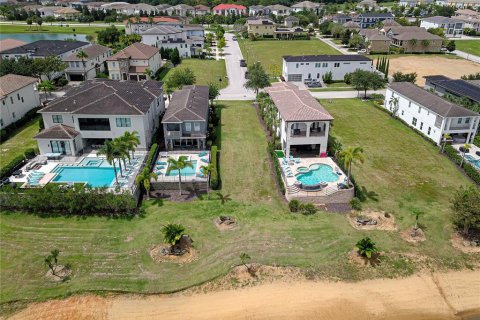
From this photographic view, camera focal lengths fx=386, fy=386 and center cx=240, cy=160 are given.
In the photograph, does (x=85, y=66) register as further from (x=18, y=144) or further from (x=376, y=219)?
(x=376, y=219)

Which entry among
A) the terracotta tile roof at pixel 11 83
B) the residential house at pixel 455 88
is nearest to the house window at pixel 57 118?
the terracotta tile roof at pixel 11 83

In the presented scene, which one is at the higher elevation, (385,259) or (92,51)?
(92,51)

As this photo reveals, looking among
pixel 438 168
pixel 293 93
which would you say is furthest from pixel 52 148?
pixel 438 168

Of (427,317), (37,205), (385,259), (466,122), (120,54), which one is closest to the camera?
(427,317)

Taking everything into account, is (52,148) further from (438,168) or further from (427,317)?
(438,168)

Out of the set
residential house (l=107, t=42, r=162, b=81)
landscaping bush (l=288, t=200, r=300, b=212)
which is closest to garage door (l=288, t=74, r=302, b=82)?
residential house (l=107, t=42, r=162, b=81)

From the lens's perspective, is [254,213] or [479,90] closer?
[254,213]

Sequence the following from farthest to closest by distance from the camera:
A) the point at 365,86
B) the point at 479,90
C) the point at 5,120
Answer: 1. the point at 365,86
2. the point at 479,90
3. the point at 5,120

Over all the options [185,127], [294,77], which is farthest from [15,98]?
[294,77]

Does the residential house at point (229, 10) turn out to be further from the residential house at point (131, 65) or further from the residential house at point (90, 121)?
the residential house at point (90, 121)

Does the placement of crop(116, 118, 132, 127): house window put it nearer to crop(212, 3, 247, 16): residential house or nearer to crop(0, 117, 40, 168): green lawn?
crop(0, 117, 40, 168): green lawn
